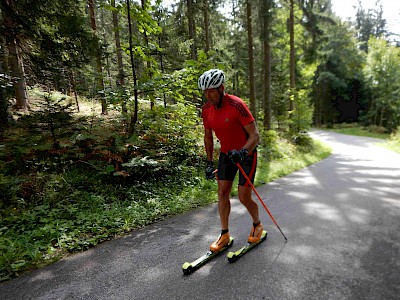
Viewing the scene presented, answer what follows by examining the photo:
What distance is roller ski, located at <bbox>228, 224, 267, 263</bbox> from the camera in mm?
3217

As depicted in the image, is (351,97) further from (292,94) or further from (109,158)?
(109,158)

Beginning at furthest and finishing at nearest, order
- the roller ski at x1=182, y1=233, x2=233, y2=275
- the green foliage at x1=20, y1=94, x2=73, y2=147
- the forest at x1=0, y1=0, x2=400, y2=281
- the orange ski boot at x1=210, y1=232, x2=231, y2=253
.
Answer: the green foliage at x1=20, y1=94, x2=73, y2=147, the forest at x1=0, y1=0, x2=400, y2=281, the orange ski boot at x1=210, y1=232, x2=231, y2=253, the roller ski at x1=182, y1=233, x2=233, y2=275

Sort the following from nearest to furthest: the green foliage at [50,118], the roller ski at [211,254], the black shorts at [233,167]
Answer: the roller ski at [211,254] < the black shorts at [233,167] < the green foliage at [50,118]

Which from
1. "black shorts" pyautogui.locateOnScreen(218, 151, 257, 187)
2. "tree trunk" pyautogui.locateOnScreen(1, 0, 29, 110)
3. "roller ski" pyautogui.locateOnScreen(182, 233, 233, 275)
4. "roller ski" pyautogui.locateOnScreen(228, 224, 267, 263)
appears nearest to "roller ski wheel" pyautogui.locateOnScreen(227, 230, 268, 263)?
"roller ski" pyautogui.locateOnScreen(228, 224, 267, 263)

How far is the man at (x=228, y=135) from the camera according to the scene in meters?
3.23

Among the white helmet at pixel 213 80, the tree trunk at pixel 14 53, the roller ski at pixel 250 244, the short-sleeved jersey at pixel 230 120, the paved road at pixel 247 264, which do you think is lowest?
the paved road at pixel 247 264

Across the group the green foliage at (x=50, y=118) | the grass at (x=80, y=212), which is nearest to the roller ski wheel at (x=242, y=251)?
the grass at (x=80, y=212)

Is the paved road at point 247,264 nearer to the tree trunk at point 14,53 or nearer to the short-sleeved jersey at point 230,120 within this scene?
the short-sleeved jersey at point 230,120

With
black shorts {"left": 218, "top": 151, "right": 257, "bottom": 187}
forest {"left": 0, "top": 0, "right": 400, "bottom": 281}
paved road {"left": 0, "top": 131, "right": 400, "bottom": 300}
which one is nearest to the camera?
paved road {"left": 0, "top": 131, "right": 400, "bottom": 300}

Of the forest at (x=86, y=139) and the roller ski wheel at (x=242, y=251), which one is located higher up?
the forest at (x=86, y=139)

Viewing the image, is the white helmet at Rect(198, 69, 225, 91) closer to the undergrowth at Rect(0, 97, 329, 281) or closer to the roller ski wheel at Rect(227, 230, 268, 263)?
the roller ski wheel at Rect(227, 230, 268, 263)

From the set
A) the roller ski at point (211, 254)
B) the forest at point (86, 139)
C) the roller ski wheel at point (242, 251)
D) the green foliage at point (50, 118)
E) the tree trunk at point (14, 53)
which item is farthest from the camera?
the tree trunk at point (14, 53)

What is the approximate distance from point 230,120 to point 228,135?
0.76ft

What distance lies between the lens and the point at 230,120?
325 cm
